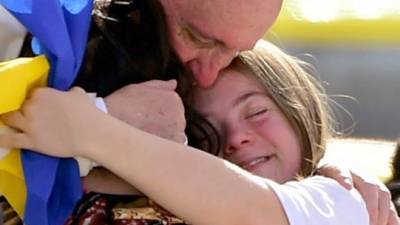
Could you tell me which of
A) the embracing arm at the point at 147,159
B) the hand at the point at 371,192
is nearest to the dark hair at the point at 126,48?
the embracing arm at the point at 147,159

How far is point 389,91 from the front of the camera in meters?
2.77

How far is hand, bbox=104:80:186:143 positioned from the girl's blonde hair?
0.21m

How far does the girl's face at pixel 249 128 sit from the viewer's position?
4.34 feet

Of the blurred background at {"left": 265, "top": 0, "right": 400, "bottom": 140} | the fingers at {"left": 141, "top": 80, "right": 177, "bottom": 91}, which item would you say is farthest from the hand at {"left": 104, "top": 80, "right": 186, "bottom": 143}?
the blurred background at {"left": 265, "top": 0, "right": 400, "bottom": 140}

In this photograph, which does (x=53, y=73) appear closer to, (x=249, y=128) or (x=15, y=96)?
(x=15, y=96)

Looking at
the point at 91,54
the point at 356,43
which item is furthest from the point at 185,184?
the point at 356,43

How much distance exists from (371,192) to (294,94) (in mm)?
183

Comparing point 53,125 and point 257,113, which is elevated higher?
point 53,125

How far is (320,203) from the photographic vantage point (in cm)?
122

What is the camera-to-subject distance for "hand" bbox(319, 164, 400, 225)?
1319 millimetres

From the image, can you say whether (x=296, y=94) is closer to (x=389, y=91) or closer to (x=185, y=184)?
(x=185, y=184)

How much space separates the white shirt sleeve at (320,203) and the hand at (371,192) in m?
0.03

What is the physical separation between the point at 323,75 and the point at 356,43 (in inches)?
4.8

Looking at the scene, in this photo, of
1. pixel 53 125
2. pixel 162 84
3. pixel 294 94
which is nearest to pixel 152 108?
pixel 162 84
